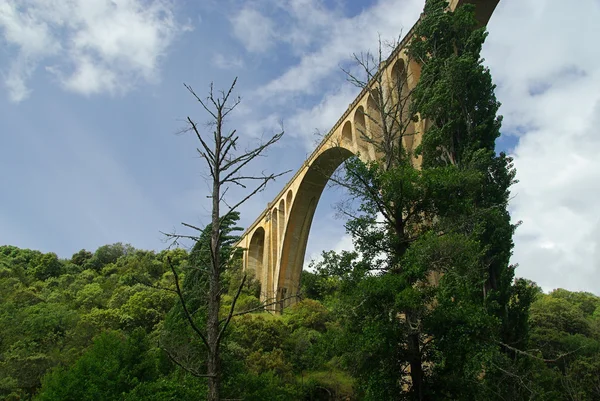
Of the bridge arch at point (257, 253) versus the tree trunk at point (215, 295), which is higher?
the bridge arch at point (257, 253)

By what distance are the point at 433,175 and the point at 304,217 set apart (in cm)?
2227

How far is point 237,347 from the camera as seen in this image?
16688mm

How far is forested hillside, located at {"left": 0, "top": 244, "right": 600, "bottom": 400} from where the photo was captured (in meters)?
8.28

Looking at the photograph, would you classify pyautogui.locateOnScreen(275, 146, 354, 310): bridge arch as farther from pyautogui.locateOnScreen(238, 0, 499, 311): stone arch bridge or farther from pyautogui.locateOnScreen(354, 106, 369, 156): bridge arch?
pyautogui.locateOnScreen(354, 106, 369, 156): bridge arch

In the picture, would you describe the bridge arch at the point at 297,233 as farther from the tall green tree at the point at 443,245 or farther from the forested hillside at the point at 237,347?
the tall green tree at the point at 443,245

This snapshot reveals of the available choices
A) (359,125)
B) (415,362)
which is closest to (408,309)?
(415,362)

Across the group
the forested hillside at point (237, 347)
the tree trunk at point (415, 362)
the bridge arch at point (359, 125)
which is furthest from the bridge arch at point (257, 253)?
the tree trunk at point (415, 362)

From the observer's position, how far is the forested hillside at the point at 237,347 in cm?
828

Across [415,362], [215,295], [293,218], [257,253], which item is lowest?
[415,362]

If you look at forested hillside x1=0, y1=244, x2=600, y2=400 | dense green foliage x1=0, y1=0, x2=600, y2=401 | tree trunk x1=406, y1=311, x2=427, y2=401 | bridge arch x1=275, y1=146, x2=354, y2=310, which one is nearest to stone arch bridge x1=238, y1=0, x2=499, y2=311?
bridge arch x1=275, y1=146, x2=354, y2=310

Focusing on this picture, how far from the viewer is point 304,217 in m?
30.7

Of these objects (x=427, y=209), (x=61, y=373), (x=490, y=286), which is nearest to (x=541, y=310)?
(x=490, y=286)

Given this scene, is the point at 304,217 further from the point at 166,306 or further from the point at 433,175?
the point at 433,175

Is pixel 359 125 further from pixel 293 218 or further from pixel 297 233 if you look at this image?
pixel 297 233
